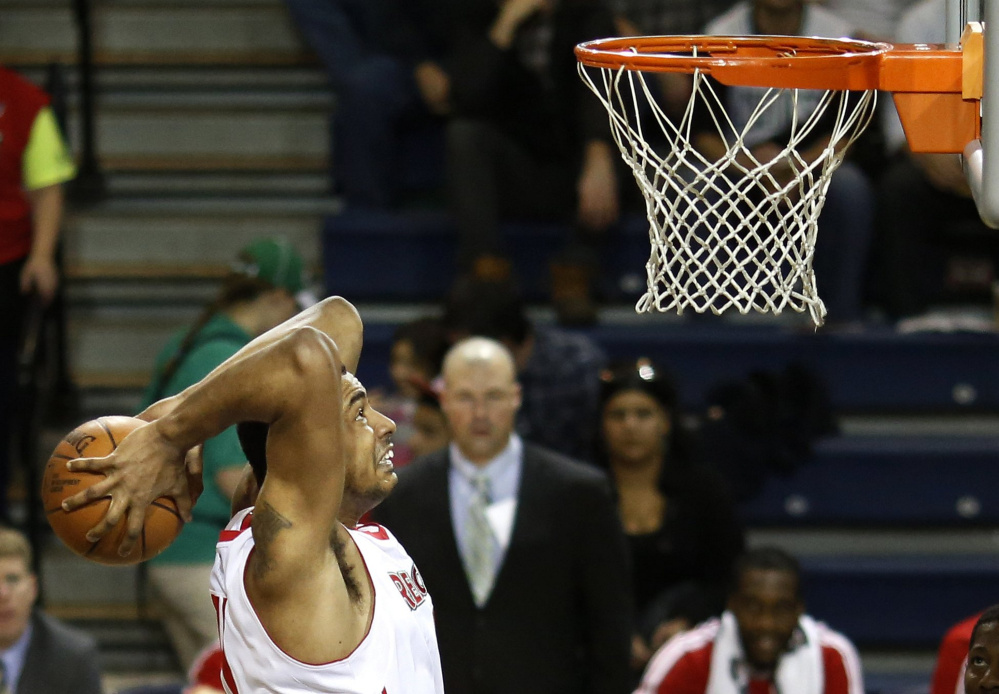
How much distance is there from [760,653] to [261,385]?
2595 millimetres

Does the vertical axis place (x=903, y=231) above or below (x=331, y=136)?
below

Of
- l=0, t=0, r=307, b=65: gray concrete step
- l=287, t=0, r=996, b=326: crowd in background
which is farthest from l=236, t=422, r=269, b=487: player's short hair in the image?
l=0, t=0, r=307, b=65: gray concrete step

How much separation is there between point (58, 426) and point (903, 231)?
389 cm

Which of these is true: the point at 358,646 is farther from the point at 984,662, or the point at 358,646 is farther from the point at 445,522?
the point at 445,522

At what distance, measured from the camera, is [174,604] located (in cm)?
550

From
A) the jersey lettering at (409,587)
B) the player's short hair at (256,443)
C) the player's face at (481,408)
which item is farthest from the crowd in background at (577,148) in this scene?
the player's short hair at (256,443)

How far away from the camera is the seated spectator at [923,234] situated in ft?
21.9

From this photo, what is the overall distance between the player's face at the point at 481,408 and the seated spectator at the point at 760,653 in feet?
2.77

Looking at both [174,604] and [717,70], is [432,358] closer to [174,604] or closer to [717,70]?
[174,604]

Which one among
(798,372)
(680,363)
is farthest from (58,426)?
(798,372)

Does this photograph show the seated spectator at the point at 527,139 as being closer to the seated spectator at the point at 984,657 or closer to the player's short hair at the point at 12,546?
the player's short hair at the point at 12,546

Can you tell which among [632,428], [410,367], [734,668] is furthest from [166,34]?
[734,668]

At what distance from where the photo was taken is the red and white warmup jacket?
180 inches

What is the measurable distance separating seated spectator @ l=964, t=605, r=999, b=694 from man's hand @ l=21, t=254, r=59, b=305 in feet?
13.5
